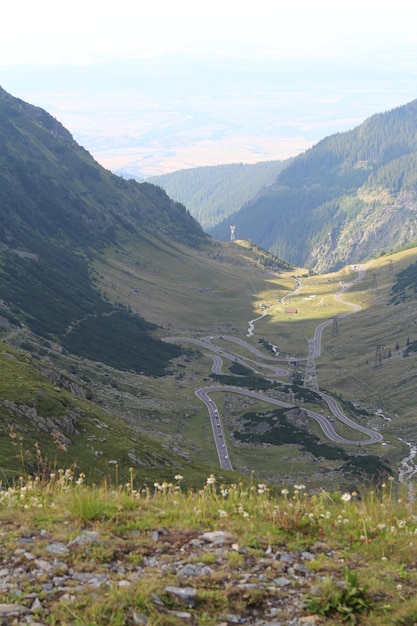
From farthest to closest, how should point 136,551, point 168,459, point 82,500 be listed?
point 168,459, point 82,500, point 136,551

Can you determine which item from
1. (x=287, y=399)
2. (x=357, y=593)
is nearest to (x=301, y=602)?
(x=357, y=593)

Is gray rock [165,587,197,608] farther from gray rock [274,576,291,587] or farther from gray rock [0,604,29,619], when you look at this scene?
gray rock [0,604,29,619]

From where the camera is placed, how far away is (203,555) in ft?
48.3

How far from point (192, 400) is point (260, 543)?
16784 centimetres

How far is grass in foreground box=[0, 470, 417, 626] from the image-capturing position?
12.9m

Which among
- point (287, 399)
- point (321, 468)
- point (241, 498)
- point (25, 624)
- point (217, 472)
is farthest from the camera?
point (287, 399)

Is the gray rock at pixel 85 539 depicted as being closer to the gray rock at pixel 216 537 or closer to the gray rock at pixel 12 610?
the gray rock at pixel 216 537

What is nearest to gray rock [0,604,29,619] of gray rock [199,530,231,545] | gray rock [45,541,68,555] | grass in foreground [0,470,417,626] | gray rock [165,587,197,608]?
grass in foreground [0,470,417,626]

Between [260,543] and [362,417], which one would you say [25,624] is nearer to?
[260,543]

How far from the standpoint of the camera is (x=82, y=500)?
1650 centimetres

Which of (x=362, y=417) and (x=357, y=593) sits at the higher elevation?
(x=357, y=593)

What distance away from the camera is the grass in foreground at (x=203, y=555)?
42.3 feet

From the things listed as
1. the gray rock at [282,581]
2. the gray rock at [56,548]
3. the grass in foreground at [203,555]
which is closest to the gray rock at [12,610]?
the grass in foreground at [203,555]

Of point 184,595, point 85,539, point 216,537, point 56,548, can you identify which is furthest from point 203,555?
point 56,548
